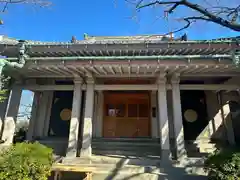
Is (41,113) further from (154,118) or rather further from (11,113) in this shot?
(154,118)

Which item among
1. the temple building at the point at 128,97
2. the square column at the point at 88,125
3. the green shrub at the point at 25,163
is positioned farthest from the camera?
the square column at the point at 88,125

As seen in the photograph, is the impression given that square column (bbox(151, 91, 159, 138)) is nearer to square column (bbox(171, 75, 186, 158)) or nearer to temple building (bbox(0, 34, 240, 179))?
temple building (bbox(0, 34, 240, 179))

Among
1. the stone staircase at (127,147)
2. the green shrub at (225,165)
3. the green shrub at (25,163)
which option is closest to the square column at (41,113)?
the stone staircase at (127,147)

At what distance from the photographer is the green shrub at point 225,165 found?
428cm

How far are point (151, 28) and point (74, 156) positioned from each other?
518 cm

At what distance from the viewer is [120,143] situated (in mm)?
7754

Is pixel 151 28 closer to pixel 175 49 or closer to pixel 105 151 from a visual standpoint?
pixel 175 49

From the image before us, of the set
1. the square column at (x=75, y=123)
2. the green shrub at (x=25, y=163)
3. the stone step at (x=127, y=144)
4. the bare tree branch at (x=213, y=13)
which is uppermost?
the bare tree branch at (x=213, y=13)

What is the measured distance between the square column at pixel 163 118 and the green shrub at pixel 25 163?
366 centimetres

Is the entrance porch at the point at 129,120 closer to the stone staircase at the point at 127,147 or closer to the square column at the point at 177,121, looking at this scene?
the stone staircase at the point at 127,147

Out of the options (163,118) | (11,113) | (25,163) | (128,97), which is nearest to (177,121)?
(163,118)

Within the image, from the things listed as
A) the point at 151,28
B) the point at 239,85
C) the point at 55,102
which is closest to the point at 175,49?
the point at 151,28

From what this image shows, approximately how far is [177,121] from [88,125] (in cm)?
319

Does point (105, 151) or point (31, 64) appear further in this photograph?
point (105, 151)
